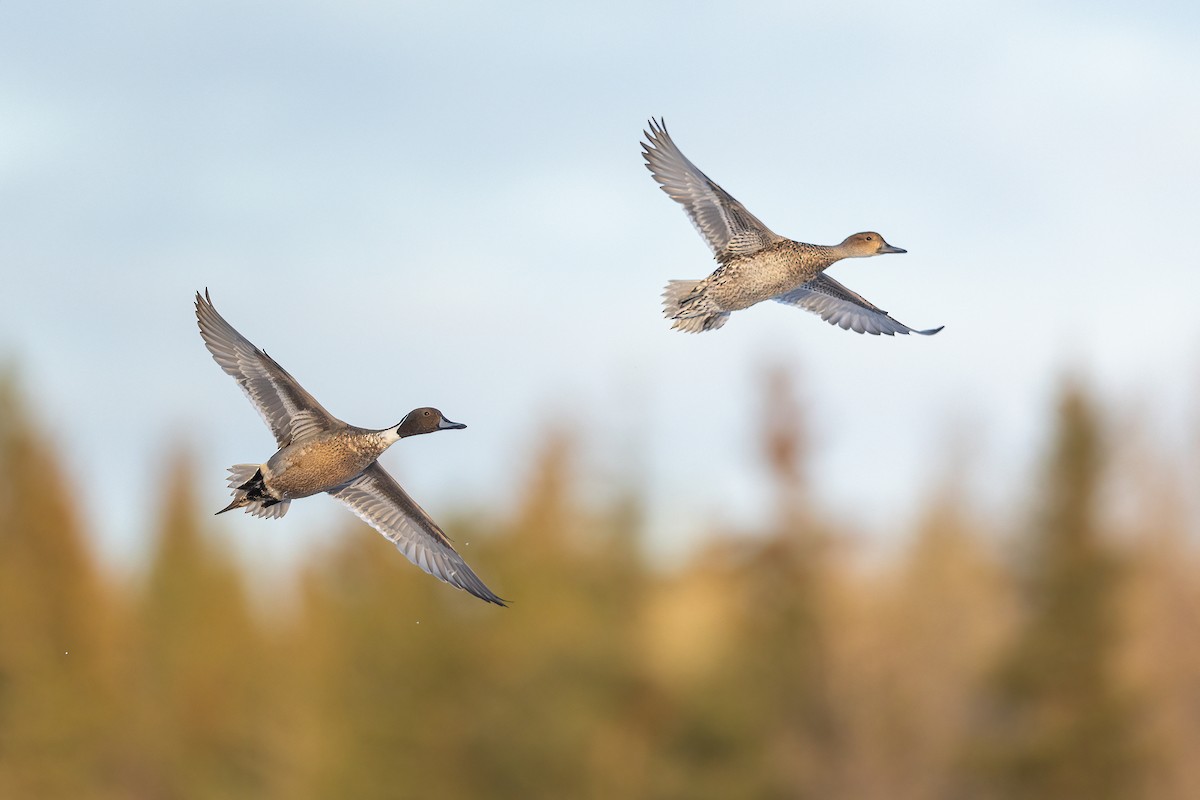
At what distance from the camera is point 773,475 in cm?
4212

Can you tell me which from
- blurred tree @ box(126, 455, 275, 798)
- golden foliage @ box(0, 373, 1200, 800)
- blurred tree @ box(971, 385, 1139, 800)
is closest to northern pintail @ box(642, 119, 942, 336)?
golden foliage @ box(0, 373, 1200, 800)

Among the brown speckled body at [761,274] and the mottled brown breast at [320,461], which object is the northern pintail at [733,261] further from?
the mottled brown breast at [320,461]

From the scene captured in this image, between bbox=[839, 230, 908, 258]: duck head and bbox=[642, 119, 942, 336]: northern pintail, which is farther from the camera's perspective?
bbox=[839, 230, 908, 258]: duck head

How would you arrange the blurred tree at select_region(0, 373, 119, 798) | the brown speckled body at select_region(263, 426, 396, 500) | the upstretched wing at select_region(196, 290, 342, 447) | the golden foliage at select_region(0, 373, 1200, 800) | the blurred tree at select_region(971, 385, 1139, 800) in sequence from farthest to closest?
the blurred tree at select_region(0, 373, 119, 798) → the golden foliage at select_region(0, 373, 1200, 800) → the blurred tree at select_region(971, 385, 1139, 800) → the upstretched wing at select_region(196, 290, 342, 447) → the brown speckled body at select_region(263, 426, 396, 500)

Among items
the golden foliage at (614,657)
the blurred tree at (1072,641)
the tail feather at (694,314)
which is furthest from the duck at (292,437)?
the blurred tree at (1072,641)

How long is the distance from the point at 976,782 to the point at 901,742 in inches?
379

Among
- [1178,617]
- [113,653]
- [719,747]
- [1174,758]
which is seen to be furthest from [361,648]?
[1178,617]

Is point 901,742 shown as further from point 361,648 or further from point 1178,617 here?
point 361,648

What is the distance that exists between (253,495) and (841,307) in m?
4.98

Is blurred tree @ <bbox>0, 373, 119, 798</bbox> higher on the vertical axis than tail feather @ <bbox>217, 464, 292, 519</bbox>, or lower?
higher

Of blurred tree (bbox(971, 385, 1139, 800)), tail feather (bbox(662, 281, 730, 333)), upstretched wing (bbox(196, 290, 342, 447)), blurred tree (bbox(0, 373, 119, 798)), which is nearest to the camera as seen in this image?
upstretched wing (bbox(196, 290, 342, 447))

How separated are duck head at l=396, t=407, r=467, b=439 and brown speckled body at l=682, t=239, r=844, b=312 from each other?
77.9 inches

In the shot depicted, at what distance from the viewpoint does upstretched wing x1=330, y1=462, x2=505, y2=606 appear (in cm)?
1323

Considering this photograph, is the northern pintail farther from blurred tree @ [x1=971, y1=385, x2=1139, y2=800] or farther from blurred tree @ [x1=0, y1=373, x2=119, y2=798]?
blurred tree @ [x1=0, y1=373, x2=119, y2=798]
